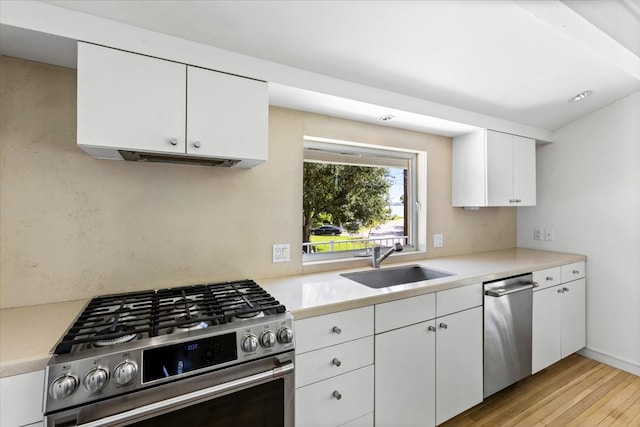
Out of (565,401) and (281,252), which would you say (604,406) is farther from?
(281,252)

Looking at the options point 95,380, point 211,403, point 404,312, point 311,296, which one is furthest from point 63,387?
point 404,312

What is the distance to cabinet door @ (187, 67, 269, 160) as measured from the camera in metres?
1.32

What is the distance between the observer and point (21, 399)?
0.87 m

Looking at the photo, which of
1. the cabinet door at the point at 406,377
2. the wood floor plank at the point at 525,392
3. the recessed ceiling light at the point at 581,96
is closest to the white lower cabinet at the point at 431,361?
the cabinet door at the point at 406,377

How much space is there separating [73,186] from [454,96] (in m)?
2.34

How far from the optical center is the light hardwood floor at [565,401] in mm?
1928

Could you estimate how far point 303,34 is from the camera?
1.41 meters

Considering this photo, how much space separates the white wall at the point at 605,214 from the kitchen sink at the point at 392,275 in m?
1.73

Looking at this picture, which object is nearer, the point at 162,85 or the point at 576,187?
the point at 162,85

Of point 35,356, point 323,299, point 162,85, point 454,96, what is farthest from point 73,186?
point 454,96

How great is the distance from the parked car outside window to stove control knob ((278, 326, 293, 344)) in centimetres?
107

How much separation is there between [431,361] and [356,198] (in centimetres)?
125

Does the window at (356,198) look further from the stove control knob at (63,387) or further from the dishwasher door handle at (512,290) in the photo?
the stove control knob at (63,387)

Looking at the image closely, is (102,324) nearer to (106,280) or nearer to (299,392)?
(106,280)
